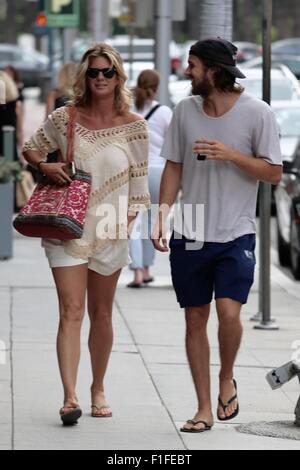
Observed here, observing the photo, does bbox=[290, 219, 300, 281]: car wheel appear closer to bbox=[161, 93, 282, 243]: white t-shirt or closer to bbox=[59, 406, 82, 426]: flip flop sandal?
bbox=[161, 93, 282, 243]: white t-shirt

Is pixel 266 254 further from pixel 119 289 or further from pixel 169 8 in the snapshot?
pixel 169 8

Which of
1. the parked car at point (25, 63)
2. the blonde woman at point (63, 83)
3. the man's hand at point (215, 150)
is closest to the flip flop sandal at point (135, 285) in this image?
the blonde woman at point (63, 83)

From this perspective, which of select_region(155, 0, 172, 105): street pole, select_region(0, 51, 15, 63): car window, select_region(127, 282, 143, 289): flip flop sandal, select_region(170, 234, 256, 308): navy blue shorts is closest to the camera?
select_region(170, 234, 256, 308): navy blue shorts

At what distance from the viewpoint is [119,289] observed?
44.0 feet

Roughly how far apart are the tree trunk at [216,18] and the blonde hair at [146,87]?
60.3 inches

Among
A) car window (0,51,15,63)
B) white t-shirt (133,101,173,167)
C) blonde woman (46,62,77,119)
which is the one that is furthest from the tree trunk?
car window (0,51,15,63)

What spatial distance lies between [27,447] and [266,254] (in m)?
4.62

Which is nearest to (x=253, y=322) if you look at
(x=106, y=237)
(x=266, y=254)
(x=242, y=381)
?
(x=266, y=254)

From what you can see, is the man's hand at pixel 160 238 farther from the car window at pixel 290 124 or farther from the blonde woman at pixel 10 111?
the car window at pixel 290 124

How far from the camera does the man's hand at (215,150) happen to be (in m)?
7.20

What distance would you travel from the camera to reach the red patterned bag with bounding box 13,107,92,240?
296 inches

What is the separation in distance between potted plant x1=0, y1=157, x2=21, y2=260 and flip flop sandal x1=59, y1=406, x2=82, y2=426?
7.50m

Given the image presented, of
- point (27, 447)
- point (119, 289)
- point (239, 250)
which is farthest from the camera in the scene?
point (119, 289)

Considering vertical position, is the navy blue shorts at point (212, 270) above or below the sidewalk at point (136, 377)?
above
